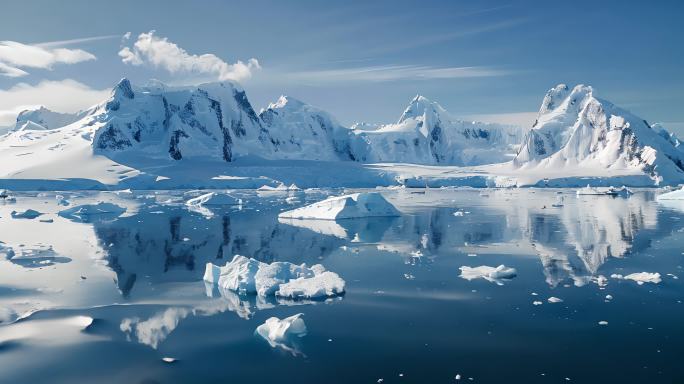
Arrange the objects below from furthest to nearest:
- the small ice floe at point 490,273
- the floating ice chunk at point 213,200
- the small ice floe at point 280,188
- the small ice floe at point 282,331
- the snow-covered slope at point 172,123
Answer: the snow-covered slope at point 172,123, the small ice floe at point 280,188, the floating ice chunk at point 213,200, the small ice floe at point 490,273, the small ice floe at point 282,331

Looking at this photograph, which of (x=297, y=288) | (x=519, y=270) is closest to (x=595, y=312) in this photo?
(x=519, y=270)

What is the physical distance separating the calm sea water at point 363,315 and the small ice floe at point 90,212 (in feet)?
38.6

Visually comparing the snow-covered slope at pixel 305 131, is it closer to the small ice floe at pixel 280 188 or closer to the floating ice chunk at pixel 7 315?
the small ice floe at pixel 280 188

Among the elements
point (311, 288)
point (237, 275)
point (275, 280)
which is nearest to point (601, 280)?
point (311, 288)

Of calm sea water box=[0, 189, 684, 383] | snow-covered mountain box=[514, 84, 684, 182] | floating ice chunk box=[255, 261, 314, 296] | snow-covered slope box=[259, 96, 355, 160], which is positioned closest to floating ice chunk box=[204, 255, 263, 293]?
floating ice chunk box=[255, 261, 314, 296]

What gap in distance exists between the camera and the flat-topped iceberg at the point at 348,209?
30062mm

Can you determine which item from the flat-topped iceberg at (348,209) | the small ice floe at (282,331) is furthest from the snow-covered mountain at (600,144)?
the small ice floe at (282,331)

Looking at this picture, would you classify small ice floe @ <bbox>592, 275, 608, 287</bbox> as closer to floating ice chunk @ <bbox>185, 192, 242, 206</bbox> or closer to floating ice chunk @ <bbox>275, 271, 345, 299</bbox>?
floating ice chunk @ <bbox>275, 271, 345, 299</bbox>

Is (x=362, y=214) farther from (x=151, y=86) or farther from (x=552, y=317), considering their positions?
(x=151, y=86)

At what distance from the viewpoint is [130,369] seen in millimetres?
7957

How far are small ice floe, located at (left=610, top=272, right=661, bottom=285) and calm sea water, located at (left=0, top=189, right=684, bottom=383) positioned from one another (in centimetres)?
25

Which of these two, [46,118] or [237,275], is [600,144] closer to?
[237,275]

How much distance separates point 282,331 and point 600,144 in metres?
114

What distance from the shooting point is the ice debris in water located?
1200 centimetres
